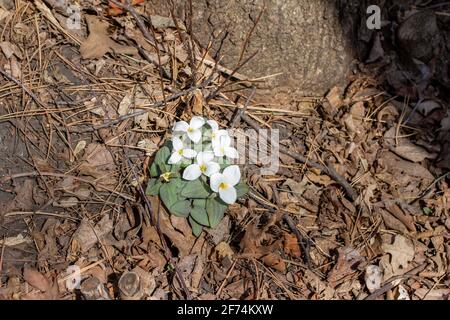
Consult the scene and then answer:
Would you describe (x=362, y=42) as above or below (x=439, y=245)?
above

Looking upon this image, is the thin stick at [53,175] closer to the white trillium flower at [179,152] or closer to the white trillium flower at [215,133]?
the white trillium flower at [179,152]

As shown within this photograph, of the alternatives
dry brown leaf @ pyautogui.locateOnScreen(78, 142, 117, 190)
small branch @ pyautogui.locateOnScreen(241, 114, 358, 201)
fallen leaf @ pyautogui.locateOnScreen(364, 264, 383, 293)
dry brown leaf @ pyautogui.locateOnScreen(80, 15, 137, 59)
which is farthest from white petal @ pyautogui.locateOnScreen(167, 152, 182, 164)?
fallen leaf @ pyautogui.locateOnScreen(364, 264, 383, 293)

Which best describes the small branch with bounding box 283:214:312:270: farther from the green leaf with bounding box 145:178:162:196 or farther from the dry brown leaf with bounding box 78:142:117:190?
the dry brown leaf with bounding box 78:142:117:190

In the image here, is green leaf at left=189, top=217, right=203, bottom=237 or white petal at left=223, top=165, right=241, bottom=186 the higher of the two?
white petal at left=223, top=165, right=241, bottom=186

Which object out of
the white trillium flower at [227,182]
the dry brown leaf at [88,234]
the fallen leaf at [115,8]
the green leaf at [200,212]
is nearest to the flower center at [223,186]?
the white trillium flower at [227,182]
